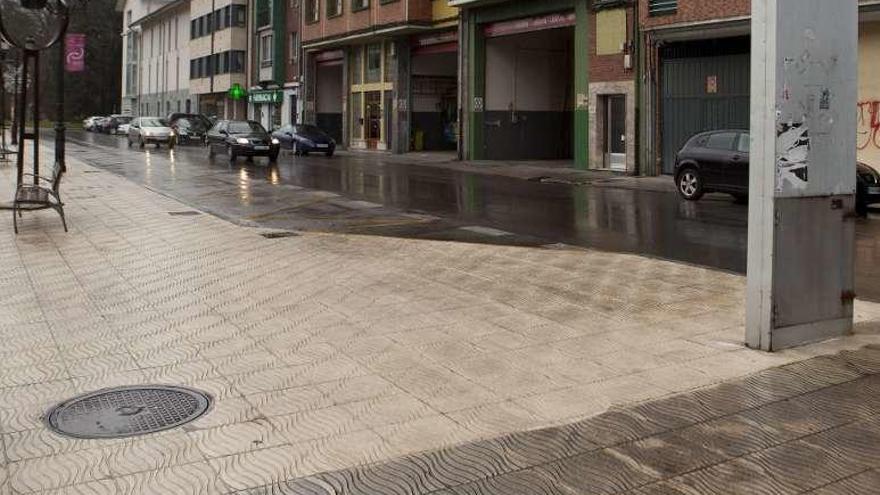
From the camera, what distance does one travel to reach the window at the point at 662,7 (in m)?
24.6

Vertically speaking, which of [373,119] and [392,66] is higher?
[392,66]

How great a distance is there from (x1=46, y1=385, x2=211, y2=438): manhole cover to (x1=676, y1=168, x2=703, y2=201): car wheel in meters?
15.3

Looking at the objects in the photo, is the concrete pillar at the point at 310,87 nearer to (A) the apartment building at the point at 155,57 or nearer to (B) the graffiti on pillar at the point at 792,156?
(A) the apartment building at the point at 155,57

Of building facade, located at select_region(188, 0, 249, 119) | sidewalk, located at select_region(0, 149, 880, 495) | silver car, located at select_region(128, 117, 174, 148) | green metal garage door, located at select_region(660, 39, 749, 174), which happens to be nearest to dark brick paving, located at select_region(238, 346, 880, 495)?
sidewalk, located at select_region(0, 149, 880, 495)

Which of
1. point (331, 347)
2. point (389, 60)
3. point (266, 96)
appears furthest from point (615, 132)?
point (266, 96)

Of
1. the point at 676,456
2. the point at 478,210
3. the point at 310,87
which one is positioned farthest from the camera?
the point at 310,87

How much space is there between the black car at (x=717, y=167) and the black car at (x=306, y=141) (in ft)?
69.5

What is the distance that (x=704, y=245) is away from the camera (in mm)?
12203

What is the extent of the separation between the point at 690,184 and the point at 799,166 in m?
13.2

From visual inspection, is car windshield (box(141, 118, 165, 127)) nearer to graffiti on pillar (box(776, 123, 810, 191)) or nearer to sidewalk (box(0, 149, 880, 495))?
sidewalk (box(0, 149, 880, 495))

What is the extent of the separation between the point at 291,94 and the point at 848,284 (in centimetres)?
4903

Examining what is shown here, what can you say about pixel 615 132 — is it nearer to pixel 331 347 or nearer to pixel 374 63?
pixel 374 63

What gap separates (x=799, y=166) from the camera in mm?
6254

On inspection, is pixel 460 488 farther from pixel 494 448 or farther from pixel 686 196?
pixel 686 196
